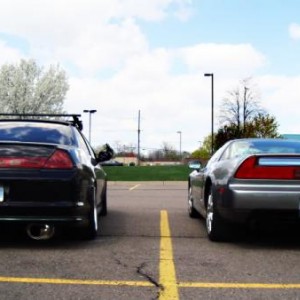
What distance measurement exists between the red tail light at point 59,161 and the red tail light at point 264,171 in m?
1.81

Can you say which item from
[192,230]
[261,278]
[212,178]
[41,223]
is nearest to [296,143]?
[212,178]

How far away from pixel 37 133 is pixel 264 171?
2.61m

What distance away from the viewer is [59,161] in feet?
18.9

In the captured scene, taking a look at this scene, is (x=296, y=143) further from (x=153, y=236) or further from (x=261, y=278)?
(x=261, y=278)

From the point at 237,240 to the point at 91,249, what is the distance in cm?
181

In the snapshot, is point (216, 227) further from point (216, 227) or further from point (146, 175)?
point (146, 175)

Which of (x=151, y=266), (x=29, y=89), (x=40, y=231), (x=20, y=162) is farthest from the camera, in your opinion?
(x=29, y=89)

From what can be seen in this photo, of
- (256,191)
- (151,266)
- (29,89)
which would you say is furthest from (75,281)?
(29,89)

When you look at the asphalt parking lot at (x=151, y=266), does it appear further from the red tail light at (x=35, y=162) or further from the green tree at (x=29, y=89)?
the green tree at (x=29, y=89)

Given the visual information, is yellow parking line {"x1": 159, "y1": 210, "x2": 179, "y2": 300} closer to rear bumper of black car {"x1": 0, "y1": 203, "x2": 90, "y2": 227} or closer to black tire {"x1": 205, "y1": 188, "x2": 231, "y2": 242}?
black tire {"x1": 205, "y1": 188, "x2": 231, "y2": 242}

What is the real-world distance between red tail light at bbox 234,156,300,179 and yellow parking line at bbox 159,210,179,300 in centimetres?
113

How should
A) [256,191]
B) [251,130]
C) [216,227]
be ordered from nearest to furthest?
[256,191]
[216,227]
[251,130]

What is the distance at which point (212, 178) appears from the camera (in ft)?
22.0

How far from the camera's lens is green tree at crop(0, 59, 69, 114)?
58406 millimetres
